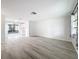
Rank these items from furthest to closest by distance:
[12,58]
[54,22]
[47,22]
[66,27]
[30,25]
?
1. [30,25]
2. [47,22]
3. [54,22]
4. [66,27]
5. [12,58]

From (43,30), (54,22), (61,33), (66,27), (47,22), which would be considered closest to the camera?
(66,27)

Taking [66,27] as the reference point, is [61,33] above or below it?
below

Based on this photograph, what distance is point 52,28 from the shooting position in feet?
25.2

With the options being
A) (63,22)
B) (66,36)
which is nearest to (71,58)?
(66,36)

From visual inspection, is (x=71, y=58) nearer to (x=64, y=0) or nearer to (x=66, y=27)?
Answer: (x=64, y=0)

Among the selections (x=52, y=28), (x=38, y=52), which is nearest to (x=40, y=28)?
(x=52, y=28)

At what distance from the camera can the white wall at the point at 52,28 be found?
630 centimetres

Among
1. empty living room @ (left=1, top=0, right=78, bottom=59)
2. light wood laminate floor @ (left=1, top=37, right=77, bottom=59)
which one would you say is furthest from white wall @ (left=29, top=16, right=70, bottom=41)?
light wood laminate floor @ (left=1, top=37, right=77, bottom=59)

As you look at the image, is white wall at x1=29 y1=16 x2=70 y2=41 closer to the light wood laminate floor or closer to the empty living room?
A: the empty living room

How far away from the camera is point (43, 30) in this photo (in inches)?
360

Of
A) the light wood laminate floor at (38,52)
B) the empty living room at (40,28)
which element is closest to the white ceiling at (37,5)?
the empty living room at (40,28)

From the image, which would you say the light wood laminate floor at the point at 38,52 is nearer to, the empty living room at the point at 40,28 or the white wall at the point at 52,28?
the empty living room at the point at 40,28

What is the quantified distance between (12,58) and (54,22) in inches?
227

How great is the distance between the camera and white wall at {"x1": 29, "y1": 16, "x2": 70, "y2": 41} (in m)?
6.30
